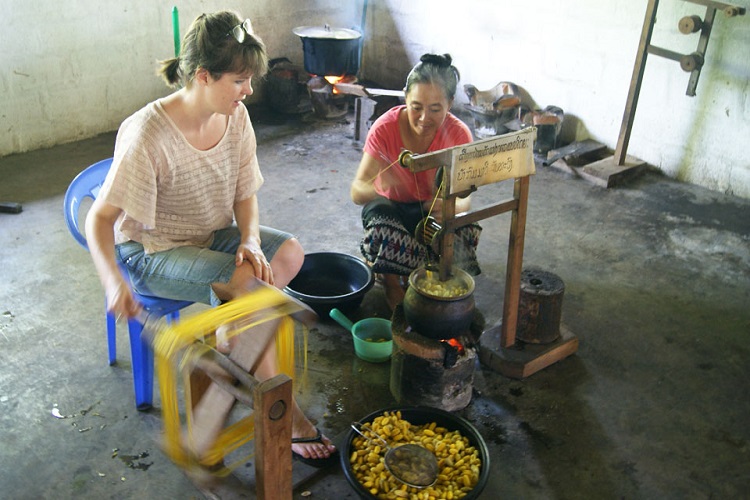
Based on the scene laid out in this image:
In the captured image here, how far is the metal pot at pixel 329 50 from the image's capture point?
19.1 ft

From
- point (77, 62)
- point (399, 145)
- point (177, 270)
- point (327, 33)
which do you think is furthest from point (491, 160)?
point (77, 62)

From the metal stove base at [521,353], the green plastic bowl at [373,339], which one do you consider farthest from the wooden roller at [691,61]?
the green plastic bowl at [373,339]

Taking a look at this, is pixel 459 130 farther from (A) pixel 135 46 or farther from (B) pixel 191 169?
(A) pixel 135 46

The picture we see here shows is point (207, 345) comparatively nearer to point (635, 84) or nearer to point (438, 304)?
point (438, 304)

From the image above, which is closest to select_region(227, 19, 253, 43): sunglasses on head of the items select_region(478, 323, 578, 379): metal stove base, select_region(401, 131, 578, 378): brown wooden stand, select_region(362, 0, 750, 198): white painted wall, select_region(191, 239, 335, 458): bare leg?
select_region(401, 131, 578, 378): brown wooden stand

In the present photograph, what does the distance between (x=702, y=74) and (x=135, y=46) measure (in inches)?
172

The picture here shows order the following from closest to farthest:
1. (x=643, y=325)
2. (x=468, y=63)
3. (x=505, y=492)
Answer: (x=505, y=492) < (x=643, y=325) < (x=468, y=63)

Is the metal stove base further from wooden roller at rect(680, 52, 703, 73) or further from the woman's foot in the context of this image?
wooden roller at rect(680, 52, 703, 73)

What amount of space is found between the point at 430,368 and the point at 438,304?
0.30 metres

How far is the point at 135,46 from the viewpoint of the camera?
5.84 m

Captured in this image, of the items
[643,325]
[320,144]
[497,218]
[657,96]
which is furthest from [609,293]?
[320,144]

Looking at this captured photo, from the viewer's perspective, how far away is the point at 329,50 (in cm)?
587

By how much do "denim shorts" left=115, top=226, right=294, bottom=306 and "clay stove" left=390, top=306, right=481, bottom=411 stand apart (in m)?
0.75

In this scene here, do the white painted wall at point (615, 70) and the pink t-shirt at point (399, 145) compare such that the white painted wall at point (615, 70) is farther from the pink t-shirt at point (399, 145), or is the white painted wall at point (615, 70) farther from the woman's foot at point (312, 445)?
the woman's foot at point (312, 445)
